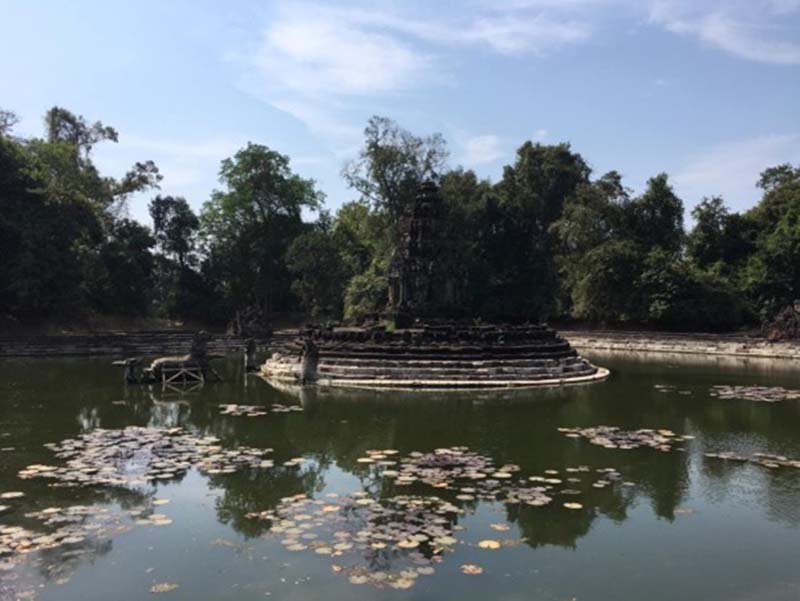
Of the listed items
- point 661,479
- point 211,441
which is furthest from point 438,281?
point 661,479

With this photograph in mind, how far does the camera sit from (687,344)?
36719 millimetres

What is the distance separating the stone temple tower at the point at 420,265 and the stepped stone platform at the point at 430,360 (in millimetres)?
3484

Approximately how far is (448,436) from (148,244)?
4528 centimetres

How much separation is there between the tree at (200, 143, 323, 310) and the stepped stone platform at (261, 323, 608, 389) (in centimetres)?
3240

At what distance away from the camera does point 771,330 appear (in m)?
34.1

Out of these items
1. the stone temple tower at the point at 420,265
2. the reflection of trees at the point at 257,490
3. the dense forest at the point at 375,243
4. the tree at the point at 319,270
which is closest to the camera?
the reflection of trees at the point at 257,490

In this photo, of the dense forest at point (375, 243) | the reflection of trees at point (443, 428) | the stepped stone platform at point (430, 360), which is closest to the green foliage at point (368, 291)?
the dense forest at point (375, 243)

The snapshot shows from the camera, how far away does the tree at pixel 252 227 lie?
5547cm

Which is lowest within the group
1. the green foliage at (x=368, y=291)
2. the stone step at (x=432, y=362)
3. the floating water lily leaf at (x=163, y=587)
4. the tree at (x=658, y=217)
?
the floating water lily leaf at (x=163, y=587)

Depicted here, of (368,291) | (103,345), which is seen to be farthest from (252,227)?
(103,345)

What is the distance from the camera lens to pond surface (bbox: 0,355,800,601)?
639 cm

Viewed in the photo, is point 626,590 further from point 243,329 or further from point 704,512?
point 243,329

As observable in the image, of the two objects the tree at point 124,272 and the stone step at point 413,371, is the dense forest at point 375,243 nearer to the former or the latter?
the tree at point 124,272

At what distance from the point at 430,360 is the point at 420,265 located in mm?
6738
